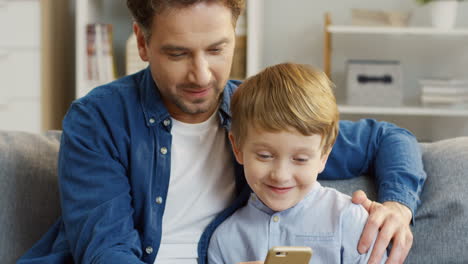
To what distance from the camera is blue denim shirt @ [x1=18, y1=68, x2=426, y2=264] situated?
3.96 feet

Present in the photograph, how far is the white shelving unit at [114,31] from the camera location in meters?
3.04

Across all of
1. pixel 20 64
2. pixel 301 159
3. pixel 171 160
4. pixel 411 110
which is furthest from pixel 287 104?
pixel 20 64

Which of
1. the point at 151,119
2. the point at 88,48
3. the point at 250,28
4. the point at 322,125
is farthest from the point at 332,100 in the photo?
the point at 88,48

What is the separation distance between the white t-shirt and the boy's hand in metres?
0.31

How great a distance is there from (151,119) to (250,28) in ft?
5.96

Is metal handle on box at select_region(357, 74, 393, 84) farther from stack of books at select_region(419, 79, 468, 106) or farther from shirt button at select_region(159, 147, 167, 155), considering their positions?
shirt button at select_region(159, 147, 167, 155)

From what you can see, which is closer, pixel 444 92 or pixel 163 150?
pixel 163 150

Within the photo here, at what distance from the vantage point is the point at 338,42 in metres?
3.32

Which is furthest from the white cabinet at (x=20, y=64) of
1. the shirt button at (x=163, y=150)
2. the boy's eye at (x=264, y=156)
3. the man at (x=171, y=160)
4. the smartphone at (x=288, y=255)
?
the smartphone at (x=288, y=255)

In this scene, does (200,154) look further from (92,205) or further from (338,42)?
(338,42)

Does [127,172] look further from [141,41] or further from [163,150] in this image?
[141,41]

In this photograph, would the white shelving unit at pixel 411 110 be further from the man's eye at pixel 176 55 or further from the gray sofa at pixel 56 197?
the man's eye at pixel 176 55

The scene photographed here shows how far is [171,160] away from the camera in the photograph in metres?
1.32

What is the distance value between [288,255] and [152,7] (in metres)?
0.60
